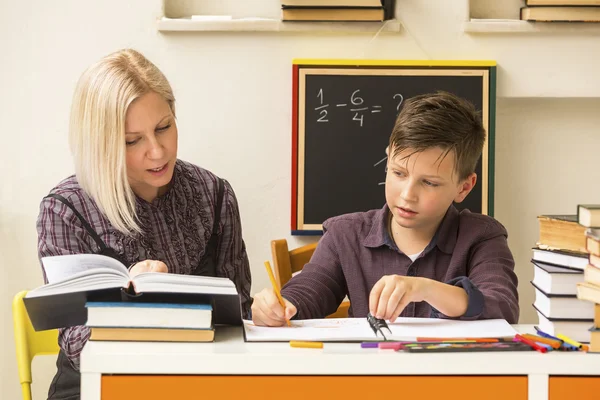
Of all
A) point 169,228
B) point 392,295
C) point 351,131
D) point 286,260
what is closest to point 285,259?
point 286,260

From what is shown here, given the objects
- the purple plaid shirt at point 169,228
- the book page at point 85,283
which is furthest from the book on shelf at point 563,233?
the purple plaid shirt at point 169,228

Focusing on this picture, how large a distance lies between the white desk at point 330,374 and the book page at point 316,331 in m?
0.09

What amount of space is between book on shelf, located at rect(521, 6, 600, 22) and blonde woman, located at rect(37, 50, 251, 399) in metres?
1.37

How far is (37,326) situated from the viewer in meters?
1.23

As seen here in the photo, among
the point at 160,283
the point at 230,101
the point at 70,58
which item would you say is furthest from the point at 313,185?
the point at 160,283

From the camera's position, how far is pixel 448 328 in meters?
1.29

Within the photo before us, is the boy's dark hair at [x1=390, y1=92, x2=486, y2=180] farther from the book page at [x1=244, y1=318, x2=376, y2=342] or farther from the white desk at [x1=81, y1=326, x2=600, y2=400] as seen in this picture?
the white desk at [x1=81, y1=326, x2=600, y2=400]

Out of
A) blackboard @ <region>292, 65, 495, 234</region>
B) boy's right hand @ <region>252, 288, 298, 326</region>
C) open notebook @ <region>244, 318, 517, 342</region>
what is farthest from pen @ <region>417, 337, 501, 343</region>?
blackboard @ <region>292, 65, 495, 234</region>

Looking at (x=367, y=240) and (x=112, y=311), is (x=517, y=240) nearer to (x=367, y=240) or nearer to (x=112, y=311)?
(x=367, y=240)

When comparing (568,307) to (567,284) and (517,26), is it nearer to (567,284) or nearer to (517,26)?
(567,284)

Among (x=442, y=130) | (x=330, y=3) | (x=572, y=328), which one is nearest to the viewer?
(x=572, y=328)

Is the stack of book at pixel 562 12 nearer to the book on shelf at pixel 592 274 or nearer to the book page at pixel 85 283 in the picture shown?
the book on shelf at pixel 592 274

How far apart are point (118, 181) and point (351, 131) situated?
111 cm

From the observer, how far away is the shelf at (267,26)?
8.59 ft
